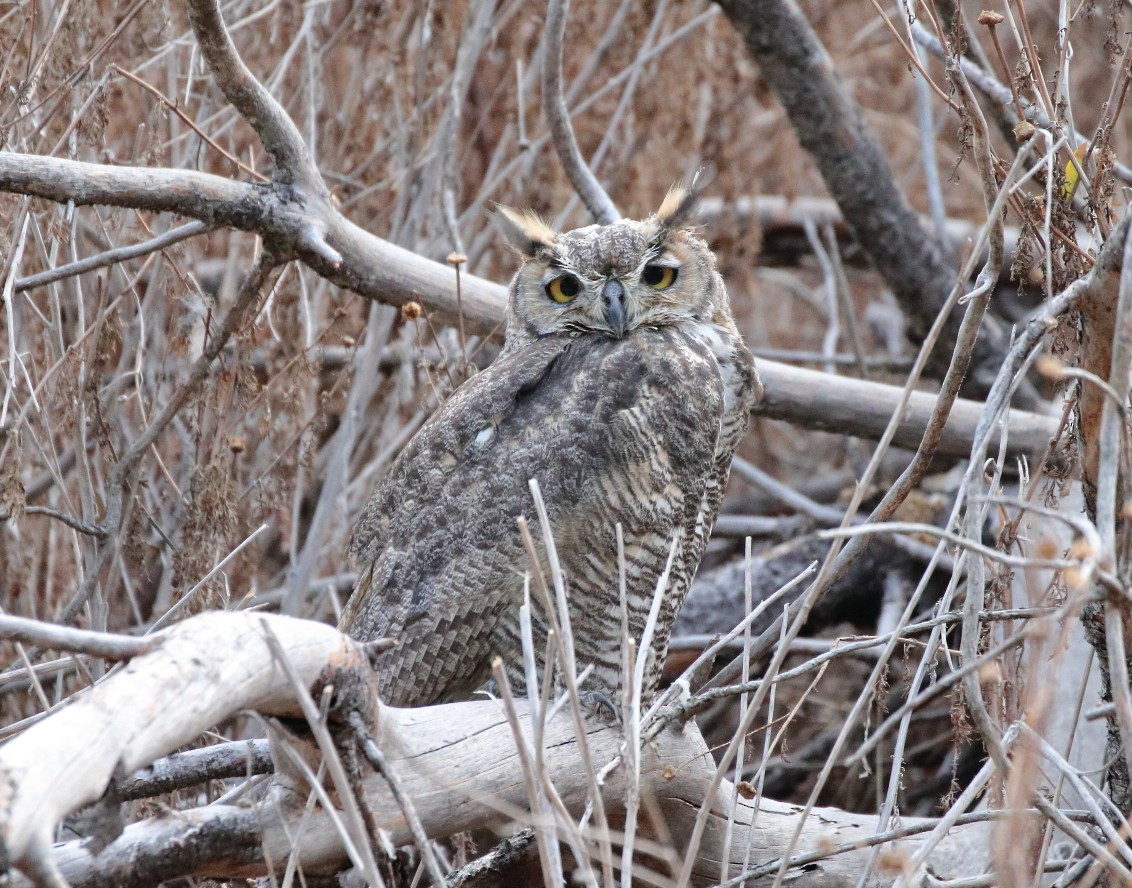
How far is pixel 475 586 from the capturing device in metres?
2.71

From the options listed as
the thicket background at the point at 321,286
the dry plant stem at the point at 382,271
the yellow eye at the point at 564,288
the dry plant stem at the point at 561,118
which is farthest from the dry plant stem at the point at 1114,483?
the dry plant stem at the point at 561,118

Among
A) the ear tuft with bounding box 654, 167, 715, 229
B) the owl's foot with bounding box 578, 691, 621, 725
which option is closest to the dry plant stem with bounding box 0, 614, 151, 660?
the owl's foot with bounding box 578, 691, 621, 725

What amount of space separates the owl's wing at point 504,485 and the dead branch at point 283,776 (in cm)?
39

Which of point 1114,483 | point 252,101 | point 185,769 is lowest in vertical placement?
point 185,769

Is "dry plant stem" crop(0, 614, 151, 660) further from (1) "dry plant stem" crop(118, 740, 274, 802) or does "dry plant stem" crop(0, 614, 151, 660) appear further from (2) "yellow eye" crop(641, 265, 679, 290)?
(2) "yellow eye" crop(641, 265, 679, 290)

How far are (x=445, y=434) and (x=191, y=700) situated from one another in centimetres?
144

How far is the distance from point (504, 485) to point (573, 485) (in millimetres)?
166

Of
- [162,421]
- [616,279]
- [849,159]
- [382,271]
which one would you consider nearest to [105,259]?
[162,421]

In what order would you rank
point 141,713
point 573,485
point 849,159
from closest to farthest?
point 141,713, point 573,485, point 849,159

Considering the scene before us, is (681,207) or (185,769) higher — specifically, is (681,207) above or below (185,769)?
above

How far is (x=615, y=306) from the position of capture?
2.95 meters

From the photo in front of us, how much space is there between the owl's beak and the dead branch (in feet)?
3.13

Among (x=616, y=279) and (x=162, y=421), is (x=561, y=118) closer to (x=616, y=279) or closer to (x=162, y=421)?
→ (x=616, y=279)

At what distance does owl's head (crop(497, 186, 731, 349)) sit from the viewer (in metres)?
3.00
